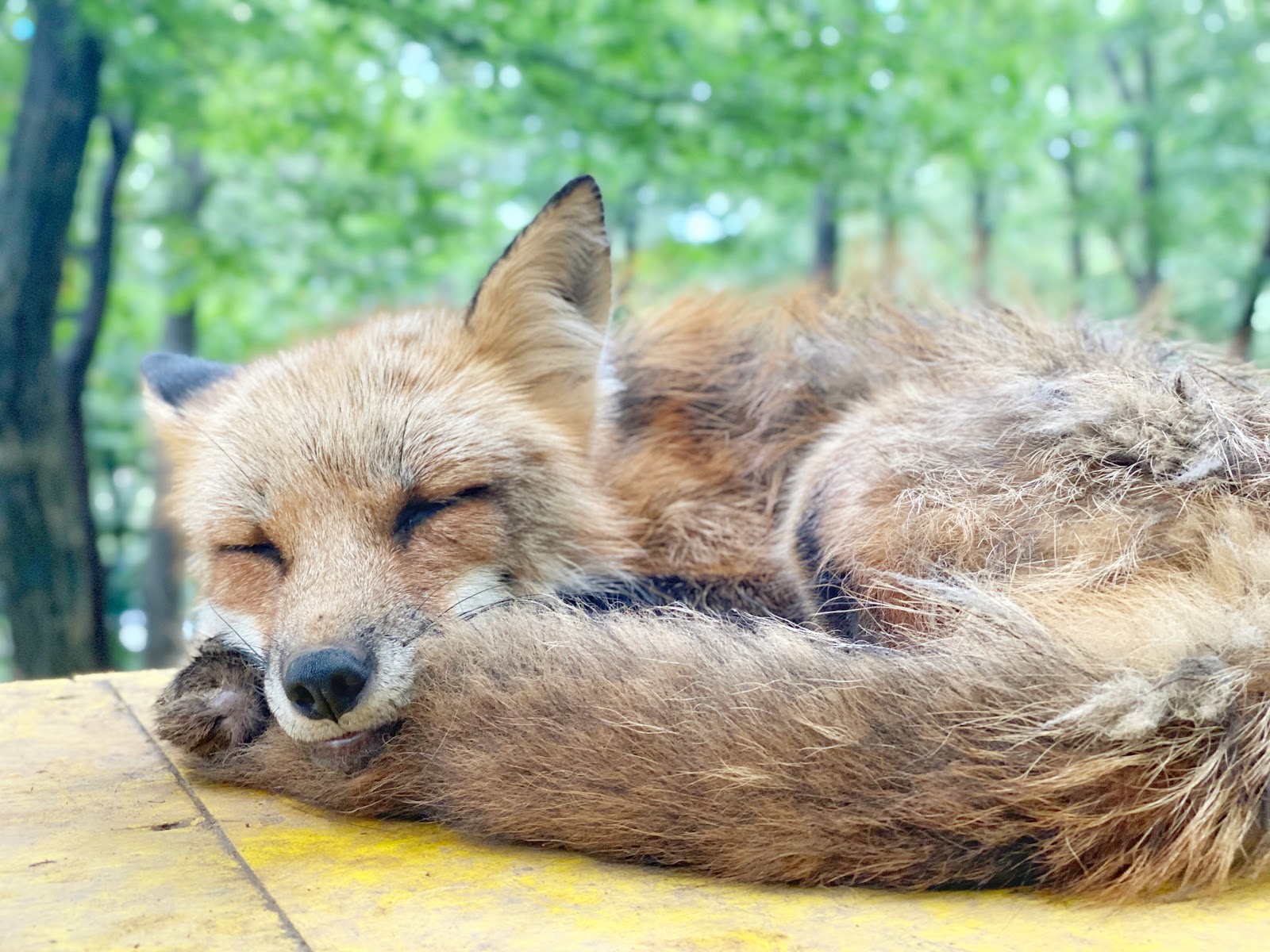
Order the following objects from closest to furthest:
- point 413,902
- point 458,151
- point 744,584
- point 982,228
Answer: point 413,902 → point 744,584 → point 458,151 → point 982,228

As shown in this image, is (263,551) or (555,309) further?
(555,309)

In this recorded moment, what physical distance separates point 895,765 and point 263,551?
142 centimetres

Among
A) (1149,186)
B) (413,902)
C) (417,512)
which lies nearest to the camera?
(413,902)

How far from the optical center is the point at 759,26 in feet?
20.7

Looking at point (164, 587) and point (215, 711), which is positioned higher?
point (215, 711)

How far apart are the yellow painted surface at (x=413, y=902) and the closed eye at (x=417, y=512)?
58 centimetres

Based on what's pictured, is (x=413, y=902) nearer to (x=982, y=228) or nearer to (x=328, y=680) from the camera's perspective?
(x=328, y=680)

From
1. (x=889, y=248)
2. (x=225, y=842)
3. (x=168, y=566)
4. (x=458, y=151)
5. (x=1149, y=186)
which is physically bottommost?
(x=168, y=566)

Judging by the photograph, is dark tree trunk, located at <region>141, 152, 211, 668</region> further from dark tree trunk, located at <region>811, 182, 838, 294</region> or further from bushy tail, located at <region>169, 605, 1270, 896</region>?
bushy tail, located at <region>169, 605, 1270, 896</region>

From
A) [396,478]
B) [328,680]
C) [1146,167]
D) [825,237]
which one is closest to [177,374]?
[396,478]

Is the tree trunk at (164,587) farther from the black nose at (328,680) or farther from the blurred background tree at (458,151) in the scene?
the black nose at (328,680)

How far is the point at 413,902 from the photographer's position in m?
1.47

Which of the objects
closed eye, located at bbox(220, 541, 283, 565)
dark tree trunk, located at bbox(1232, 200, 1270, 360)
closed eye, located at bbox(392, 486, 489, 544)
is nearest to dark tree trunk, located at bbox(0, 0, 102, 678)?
closed eye, located at bbox(220, 541, 283, 565)

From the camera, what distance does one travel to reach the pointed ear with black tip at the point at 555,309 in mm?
2434
